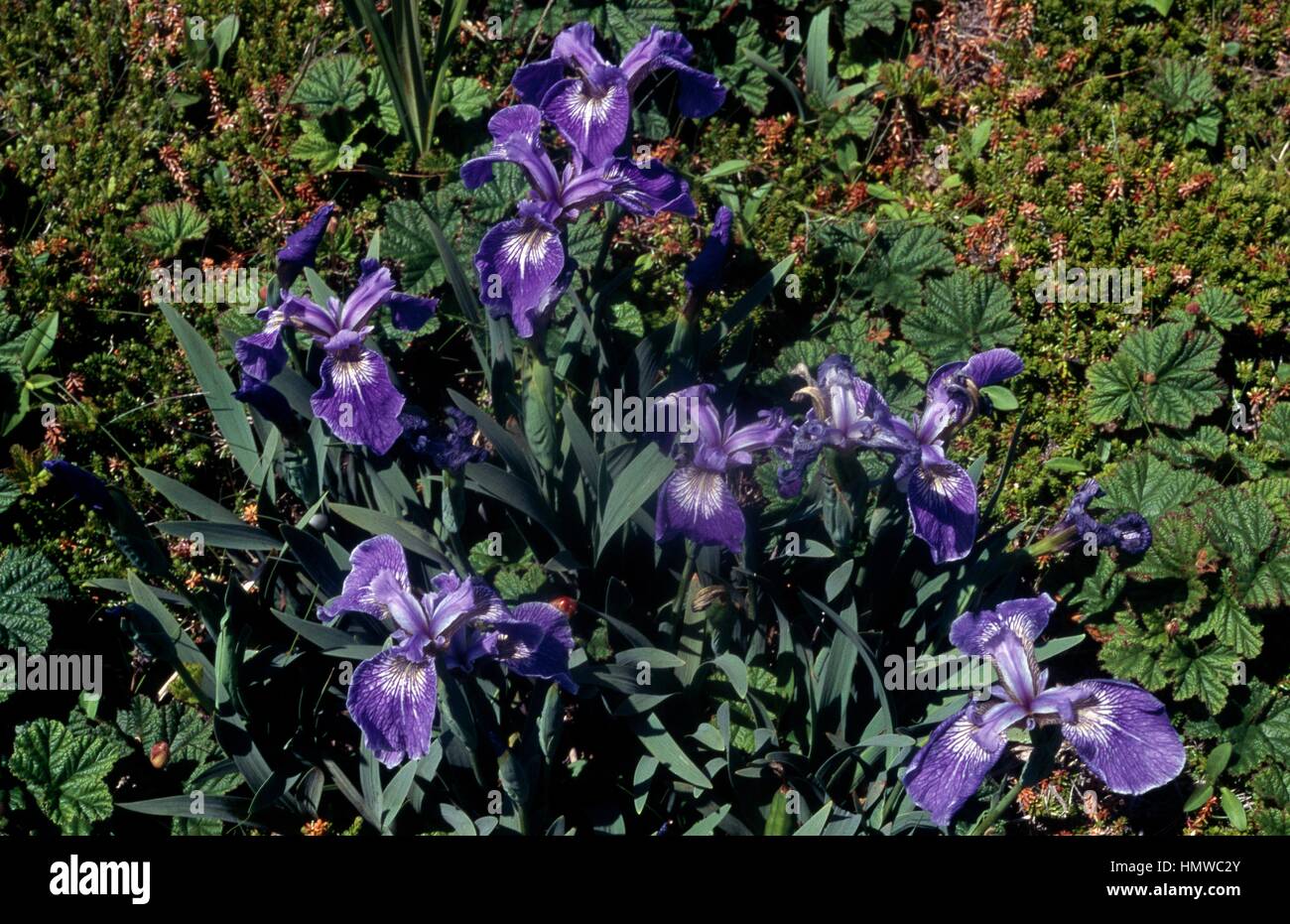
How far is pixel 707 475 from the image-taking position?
2506 millimetres

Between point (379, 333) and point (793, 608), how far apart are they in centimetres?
141

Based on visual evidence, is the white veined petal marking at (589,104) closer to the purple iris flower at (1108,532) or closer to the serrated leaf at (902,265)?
the serrated leaf at (902,265)

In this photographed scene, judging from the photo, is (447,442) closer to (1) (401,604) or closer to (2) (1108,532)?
(1) (401,604)

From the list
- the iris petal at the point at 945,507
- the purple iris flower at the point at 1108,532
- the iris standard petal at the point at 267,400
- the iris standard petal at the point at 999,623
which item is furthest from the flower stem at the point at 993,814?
the iris standard petal at the point at 267,400

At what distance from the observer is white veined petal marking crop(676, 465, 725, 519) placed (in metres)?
2.47

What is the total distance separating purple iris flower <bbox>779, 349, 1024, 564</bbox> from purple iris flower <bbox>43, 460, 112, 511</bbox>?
4.65ft

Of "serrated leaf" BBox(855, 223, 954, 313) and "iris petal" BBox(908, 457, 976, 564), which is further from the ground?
"serrated leaf" BBox(855, 223, 954, 313)

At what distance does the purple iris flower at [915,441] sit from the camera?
7.92 ft

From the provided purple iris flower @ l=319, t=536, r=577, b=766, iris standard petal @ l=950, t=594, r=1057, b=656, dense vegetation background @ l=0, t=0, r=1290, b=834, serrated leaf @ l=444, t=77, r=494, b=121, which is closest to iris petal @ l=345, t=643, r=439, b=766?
purple iris flower @ l=319, t=536, r=577, b=766

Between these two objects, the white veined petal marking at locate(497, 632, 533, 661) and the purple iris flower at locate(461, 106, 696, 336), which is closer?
the white veined petal marking at locate(497, 632, 533, 661)

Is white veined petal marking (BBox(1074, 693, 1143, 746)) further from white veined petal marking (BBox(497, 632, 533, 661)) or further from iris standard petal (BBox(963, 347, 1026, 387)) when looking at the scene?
white veined petal marking (BBox(497, 632, 533, 661))

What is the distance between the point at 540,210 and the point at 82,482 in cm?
110

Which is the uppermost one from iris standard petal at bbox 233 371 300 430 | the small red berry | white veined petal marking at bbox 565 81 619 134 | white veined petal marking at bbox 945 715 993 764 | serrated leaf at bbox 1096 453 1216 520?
white veined petal marking at bbox 565 81 619 134

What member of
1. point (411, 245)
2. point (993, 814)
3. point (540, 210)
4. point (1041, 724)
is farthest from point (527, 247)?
point (993, 814)
